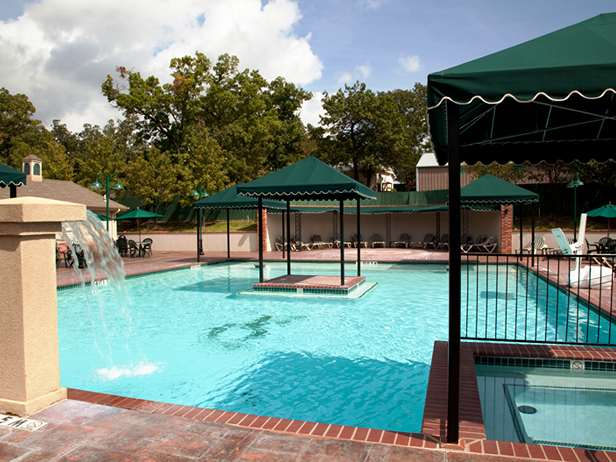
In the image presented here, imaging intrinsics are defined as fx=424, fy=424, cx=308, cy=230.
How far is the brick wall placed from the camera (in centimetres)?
1927

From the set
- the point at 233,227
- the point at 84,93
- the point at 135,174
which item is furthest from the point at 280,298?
the point at 84,93

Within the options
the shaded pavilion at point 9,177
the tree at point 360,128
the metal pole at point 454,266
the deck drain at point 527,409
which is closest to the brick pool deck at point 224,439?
the metal pole at point 454,266

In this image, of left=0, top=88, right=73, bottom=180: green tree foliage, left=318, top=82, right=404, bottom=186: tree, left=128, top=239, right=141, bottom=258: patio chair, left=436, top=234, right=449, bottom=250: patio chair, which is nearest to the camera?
left=128, top=239, right=141, bottom=258: patio chair

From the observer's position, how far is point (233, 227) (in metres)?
24.6

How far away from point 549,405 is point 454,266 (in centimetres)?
224

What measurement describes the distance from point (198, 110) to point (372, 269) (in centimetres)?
2213

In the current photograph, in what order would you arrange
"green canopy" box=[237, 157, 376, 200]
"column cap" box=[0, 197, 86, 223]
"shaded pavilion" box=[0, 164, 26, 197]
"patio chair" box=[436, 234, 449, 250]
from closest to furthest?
"column cap" box=[0, 197, 86, 223]
"shaded pavilion" box=[0, 164, 26, 197]
"green canopy" box=[237, 157, 376, 200]
"patio chair" box=[436, 234, 449, 250]

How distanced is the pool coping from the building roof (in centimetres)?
2204

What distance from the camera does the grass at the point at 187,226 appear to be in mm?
24297

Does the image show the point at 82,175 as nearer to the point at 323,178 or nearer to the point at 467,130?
the point at 323,178

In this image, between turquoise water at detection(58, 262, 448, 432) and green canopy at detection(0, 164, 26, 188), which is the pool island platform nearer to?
turquoise water at detection(58, 262, 448, 432)

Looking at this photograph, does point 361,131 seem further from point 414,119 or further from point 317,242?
point 414,119

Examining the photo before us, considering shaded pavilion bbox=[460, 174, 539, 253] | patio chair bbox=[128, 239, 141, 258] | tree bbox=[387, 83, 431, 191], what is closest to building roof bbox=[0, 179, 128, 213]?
patio chair bbox=[128, 239, 141, 258]

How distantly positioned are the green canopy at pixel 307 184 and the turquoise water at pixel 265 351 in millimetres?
2420
